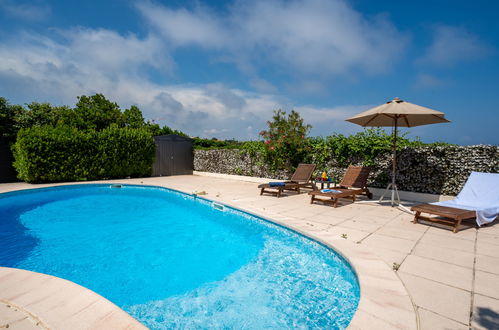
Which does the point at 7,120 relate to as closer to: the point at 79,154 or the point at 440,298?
the point at 79,154

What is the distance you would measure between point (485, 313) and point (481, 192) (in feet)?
15.6

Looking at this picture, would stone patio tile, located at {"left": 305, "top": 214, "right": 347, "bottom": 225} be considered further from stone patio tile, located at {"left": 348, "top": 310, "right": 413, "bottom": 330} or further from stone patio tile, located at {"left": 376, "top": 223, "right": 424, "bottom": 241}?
stone patio tile, located at {"left": 348, "top": 310, "right": 413, "bottom": 330}

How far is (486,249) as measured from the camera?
3.77 m

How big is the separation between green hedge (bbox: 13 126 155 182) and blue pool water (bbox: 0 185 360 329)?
4.47m

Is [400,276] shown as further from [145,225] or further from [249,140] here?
[249,140]

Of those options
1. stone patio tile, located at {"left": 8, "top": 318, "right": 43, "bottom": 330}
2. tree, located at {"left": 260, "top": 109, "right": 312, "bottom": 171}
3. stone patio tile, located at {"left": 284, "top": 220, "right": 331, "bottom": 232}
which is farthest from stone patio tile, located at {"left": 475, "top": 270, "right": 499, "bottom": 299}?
tree, located at {"left": 260, "top": 109, "right": 312, "bottom": 171}

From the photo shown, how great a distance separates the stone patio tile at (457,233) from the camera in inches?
174

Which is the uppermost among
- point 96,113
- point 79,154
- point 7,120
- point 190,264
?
point 96,113

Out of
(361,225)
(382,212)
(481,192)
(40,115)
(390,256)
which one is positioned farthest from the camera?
(40,115)

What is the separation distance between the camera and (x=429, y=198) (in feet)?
24.5

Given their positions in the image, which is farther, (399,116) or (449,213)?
(399,116)

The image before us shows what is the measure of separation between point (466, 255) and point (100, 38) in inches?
530

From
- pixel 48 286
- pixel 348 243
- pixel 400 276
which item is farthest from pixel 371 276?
pixel 48 286

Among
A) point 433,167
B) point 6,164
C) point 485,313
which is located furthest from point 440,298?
point 6,164
